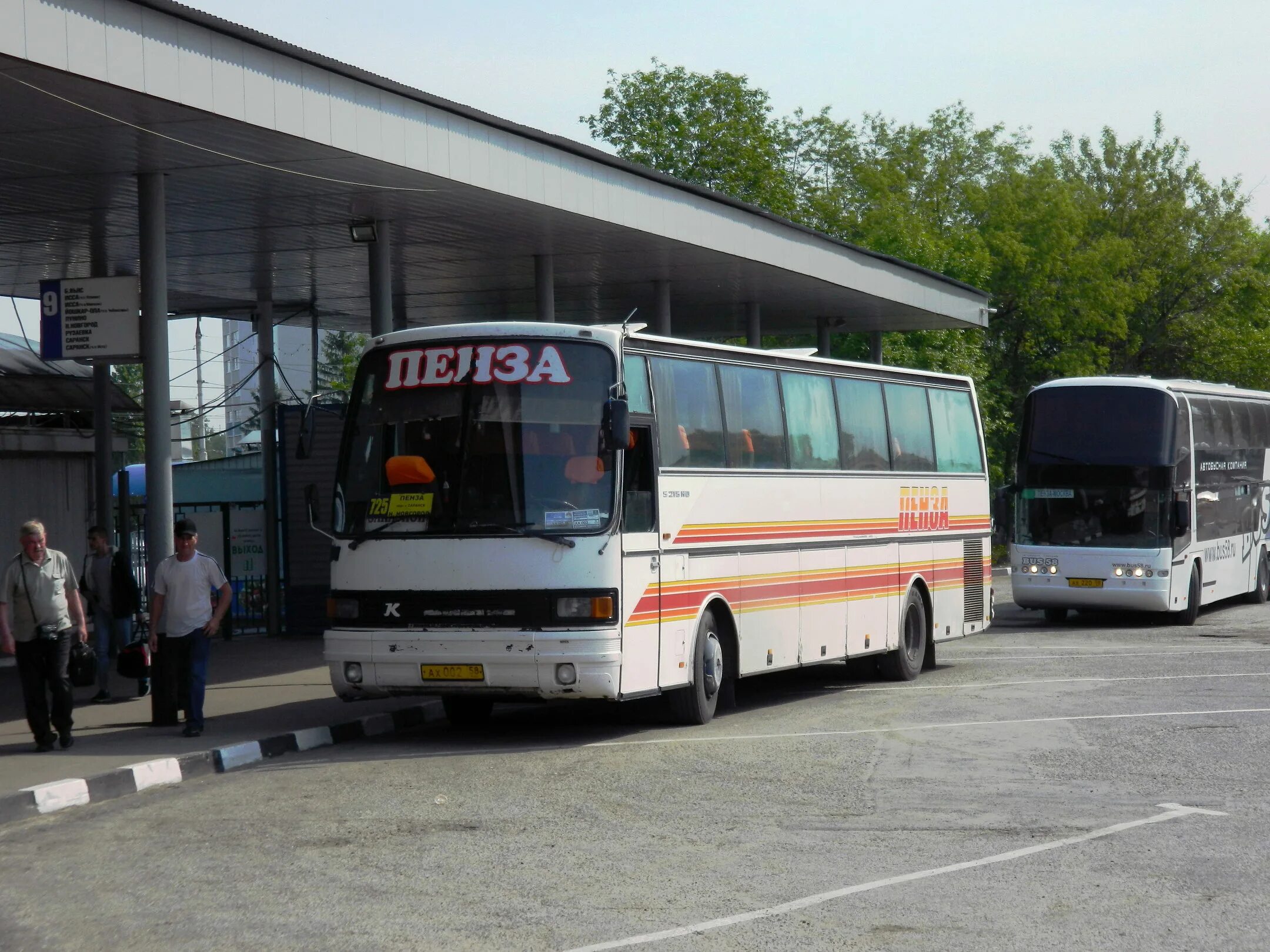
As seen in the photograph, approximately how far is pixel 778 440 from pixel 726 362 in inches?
43.9

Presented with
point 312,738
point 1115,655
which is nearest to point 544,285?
point 1115,655

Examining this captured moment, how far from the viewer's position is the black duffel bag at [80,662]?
1253cm

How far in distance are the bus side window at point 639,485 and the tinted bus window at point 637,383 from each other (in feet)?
0.57

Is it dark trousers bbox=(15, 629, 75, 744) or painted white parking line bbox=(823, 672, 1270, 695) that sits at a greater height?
dark trousers bbox=(15, 629, 75, 744)

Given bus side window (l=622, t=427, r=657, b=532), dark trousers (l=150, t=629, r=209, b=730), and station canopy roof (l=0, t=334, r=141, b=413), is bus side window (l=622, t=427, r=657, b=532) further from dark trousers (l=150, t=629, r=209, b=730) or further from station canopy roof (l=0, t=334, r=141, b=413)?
station canopy roof (l=0, t=334, r=141, b=413)

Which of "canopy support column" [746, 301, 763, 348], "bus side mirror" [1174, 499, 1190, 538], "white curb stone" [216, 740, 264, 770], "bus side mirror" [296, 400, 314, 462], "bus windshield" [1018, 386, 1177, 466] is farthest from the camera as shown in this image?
"canopy support column" [746, 301, 763, 348]

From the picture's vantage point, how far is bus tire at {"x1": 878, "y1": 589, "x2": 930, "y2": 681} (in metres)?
17.7

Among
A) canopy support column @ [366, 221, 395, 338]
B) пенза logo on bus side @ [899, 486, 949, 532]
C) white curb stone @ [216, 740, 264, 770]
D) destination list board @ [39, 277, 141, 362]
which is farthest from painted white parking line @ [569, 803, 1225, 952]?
canopy support column @ [366, 221, 395, 338]

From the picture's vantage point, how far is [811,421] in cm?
1609

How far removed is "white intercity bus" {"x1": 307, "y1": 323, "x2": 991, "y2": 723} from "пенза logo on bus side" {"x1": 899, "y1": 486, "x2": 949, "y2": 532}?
3.18 metres

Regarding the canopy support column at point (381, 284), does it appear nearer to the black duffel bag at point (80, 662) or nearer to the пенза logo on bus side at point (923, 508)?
the пенза logo on bus side at point (923, 508)

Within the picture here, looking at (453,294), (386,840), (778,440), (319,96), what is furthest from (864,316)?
(386,840)

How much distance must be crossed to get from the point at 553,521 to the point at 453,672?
4.39 feet

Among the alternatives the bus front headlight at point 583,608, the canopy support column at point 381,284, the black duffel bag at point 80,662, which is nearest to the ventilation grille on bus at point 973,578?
the canopy support column at point 381,284
